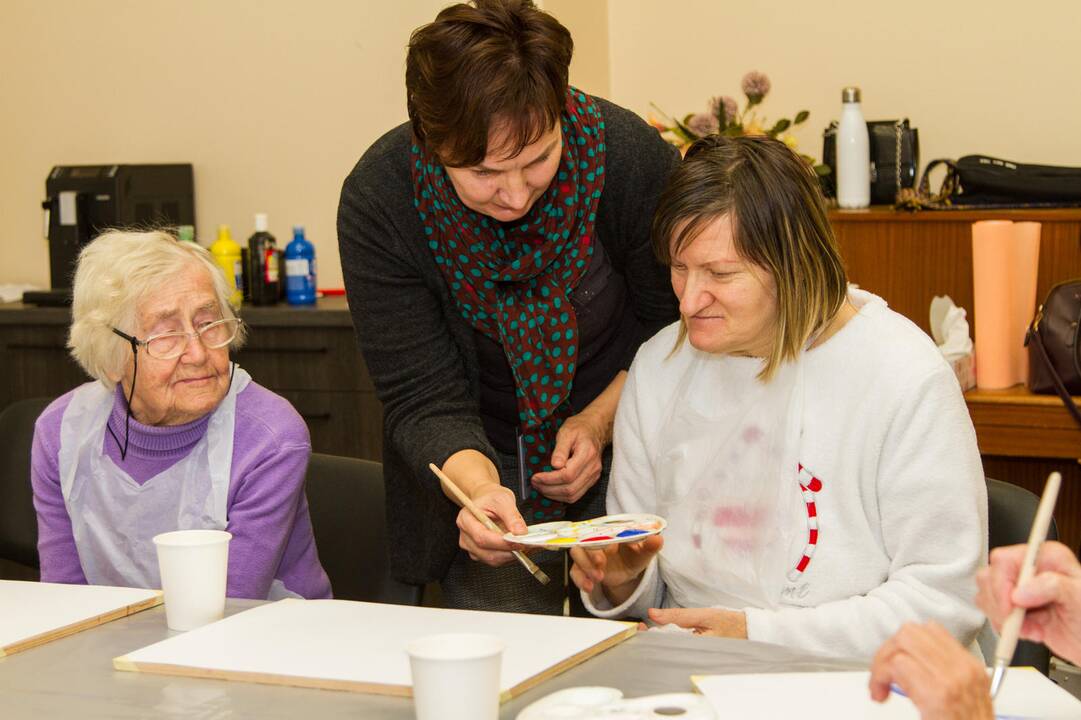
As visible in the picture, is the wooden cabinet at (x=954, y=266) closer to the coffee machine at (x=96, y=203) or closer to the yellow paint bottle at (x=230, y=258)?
the yellow paint bottle at (x=230, y=258)

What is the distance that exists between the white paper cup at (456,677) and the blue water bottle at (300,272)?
10.3 feet

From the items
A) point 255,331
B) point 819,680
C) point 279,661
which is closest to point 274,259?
point 255,331

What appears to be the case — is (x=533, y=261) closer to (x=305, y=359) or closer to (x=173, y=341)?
(x=173, y=341)

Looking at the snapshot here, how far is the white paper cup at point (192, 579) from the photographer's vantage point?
161cm

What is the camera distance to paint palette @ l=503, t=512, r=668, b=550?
1604 mm

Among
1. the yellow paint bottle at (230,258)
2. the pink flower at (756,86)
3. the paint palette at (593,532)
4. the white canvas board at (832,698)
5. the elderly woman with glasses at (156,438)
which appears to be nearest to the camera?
the white canvas board at (832,698)

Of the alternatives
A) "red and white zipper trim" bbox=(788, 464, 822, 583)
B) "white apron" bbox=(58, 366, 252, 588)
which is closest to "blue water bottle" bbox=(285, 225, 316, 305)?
"white apron" bbox=(58, 366, 252, 588)

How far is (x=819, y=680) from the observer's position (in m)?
1.32

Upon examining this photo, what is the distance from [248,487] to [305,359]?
6.32ft

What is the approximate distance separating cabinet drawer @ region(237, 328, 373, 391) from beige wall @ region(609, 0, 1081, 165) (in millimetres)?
1262

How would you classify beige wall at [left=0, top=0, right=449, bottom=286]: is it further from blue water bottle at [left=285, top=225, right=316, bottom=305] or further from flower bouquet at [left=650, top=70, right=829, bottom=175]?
flower bouquet at [left=650, top=70, right=829, bottom=175]

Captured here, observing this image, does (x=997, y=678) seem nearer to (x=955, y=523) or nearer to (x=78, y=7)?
(x=955, y=523)

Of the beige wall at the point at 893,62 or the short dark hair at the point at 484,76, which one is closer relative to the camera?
the short dark hair at the point at 484,76

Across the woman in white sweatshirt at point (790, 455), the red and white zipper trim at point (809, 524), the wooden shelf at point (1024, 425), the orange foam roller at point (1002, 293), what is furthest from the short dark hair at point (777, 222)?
the orange foam roller at point (1002, 293)
